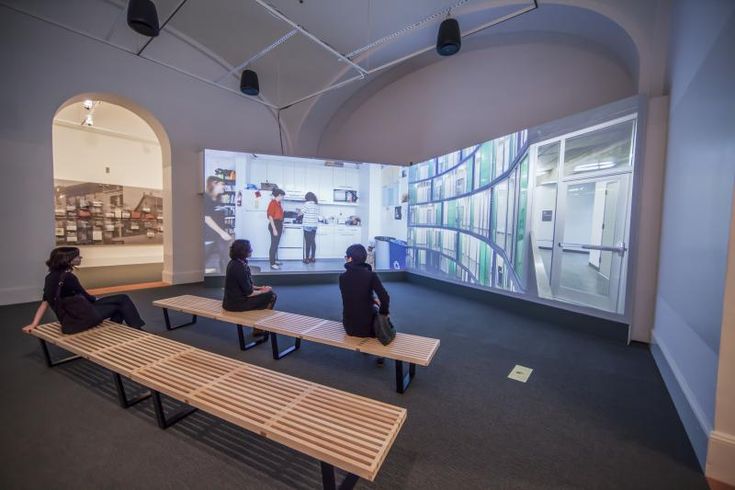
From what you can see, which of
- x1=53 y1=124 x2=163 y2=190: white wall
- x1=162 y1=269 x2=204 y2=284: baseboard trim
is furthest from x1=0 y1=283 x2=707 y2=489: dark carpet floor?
x1=53 y1=124 x2=163 y2=190: white wall

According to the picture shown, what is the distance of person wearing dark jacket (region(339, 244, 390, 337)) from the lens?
2.60 m

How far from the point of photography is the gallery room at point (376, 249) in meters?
1.71

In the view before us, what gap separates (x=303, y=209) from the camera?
22.6 feet

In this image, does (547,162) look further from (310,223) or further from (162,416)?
(162,416)

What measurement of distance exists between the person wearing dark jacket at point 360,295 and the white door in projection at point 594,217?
3.12 m

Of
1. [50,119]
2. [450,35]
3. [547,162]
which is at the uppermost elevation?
[450,35]

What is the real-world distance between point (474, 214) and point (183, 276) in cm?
654

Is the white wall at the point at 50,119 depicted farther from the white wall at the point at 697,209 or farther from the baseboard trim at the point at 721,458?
the baseboard trim at the point at 721,458

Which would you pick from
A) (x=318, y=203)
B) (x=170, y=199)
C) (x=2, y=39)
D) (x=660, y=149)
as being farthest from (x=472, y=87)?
(x=2, y=39)

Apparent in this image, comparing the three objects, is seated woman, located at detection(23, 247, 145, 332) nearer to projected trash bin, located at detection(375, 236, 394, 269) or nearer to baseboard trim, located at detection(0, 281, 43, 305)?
baseboard trim, located at detection(0, 281, 43, 305)

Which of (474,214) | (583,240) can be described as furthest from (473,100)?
(583,240)

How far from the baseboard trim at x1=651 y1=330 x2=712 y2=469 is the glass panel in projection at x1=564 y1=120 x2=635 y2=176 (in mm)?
2236

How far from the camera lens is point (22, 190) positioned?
481 centimetres

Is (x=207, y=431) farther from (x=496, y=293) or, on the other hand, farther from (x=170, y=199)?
(x=170, y=199)
